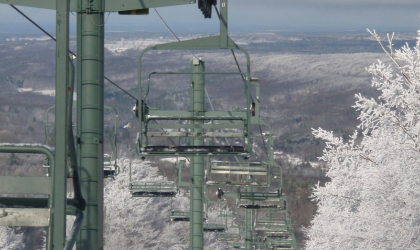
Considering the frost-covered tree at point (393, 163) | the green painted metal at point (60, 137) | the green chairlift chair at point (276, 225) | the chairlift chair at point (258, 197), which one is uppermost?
the green painted metal at point (60, 137)

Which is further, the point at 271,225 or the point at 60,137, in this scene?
the point at 271,225

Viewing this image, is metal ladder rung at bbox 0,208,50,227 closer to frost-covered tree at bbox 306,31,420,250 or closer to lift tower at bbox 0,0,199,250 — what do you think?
lift tower at bbox 0,0,199,250

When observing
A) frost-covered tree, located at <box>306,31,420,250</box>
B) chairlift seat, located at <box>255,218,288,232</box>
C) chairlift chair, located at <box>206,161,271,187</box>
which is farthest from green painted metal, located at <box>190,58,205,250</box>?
chairlift seat, located at <box>255,218,288,232</box>

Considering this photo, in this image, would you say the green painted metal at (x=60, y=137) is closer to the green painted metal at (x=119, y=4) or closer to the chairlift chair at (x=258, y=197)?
the green painted metal at (x=119, y=4)

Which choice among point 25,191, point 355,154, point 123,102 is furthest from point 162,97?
point 25,191

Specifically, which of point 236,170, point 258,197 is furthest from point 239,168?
point 258,197

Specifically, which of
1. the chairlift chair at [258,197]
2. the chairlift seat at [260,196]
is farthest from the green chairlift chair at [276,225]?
the chairlift seat at [260,196]

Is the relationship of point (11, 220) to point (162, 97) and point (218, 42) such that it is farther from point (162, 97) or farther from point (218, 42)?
point (162, 97)

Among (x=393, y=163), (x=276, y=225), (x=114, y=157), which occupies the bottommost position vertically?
(x=276, y=225)

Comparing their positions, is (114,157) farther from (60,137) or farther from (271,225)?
(271,225)
